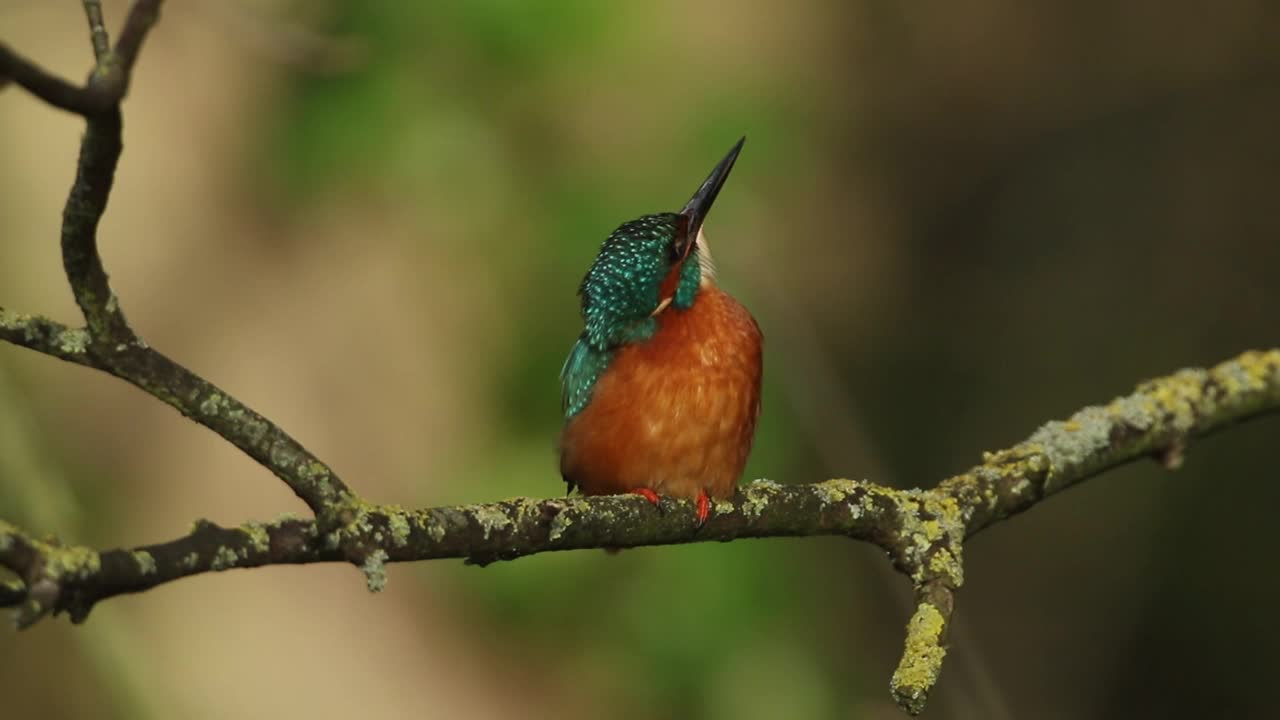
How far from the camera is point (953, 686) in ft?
11.7

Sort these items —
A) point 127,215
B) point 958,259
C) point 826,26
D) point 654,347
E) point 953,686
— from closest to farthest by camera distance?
point 654,347, point 953,686, point 127,215, point 826,26, point 958,259

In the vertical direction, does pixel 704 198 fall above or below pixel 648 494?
above

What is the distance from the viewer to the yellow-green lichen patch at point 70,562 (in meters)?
1.29

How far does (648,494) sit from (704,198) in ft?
3.30

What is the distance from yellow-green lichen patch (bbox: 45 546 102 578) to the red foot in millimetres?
1164

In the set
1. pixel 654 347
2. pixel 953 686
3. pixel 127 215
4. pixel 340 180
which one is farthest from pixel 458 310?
pixel 953 686

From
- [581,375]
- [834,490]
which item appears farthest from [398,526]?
[581,375]

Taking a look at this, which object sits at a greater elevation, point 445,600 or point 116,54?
point 445,600

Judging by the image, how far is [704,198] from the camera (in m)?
3.27

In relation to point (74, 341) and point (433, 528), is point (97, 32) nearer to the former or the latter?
point (74, 341)

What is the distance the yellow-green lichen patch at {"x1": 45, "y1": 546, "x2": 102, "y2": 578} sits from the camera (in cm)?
129

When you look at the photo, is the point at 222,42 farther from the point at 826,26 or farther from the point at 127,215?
the point at 826,26

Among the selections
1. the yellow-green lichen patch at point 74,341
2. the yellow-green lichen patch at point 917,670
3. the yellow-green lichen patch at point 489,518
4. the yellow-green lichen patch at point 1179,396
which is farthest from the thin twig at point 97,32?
the yellow-green lichen patch at point 1179,396

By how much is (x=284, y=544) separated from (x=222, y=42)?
9.79 feet
